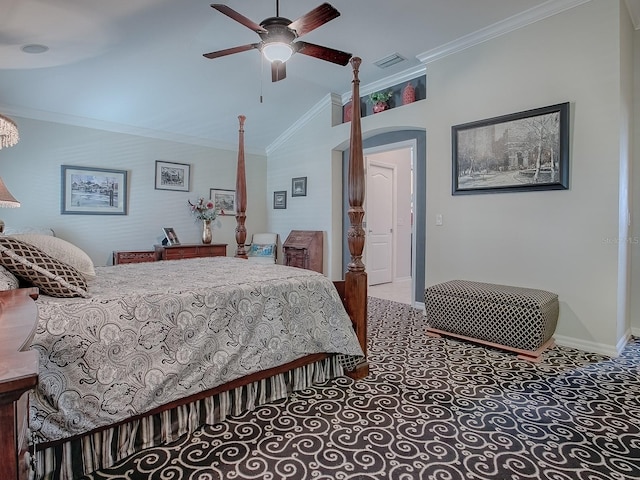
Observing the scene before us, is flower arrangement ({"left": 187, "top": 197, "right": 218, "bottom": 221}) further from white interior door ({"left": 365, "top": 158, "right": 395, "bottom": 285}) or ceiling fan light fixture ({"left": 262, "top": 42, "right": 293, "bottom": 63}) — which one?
ceiling fan light fixture ({"left": 262, "top": 42, "right": 293, "bottom": 63})

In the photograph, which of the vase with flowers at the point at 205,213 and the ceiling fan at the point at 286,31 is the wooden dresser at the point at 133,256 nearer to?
the vase with flowers at the point at 205,213

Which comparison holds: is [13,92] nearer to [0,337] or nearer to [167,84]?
[167,84]

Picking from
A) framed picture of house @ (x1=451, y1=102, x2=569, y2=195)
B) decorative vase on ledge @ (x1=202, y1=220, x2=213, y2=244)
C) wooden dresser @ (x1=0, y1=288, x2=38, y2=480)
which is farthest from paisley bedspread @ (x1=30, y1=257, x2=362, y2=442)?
decorative vase on ledge @ (x1=202, y1=220, x2=213, y2=244)

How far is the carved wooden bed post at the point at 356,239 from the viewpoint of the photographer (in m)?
2.38

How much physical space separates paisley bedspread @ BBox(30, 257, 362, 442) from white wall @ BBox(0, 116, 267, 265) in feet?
9.77

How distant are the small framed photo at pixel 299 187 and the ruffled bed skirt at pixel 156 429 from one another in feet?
13.2

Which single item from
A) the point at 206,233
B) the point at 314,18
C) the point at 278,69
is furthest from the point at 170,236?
the point at 314,18

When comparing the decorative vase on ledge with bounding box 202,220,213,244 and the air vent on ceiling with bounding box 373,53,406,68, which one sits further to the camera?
the decorative vase on ledge with bounding box 202,220,213,244

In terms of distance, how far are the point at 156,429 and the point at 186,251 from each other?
3.82 metres

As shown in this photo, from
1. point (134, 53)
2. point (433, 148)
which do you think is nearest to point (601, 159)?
point (433, 148)

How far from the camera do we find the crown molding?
3033mm

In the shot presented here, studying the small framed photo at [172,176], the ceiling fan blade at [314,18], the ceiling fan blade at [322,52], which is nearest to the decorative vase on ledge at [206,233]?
the small framed photo at [172,176]

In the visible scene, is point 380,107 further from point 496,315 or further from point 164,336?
point 164,336

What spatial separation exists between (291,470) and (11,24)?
390cm
